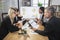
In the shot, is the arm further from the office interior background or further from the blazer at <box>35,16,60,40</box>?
the office interior background

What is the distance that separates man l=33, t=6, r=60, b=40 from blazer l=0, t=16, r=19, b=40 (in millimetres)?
248

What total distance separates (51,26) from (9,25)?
464 millimetres

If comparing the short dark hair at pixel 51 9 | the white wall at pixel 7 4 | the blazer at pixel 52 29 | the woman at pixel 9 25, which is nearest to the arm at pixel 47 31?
the blazer at pixel 52 29

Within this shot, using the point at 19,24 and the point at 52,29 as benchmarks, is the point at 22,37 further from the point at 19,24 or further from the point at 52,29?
the point at 52,29

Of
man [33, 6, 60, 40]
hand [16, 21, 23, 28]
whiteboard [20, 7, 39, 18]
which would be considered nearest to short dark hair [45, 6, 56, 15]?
man [33, 6, 60, 40]

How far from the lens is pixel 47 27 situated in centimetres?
128

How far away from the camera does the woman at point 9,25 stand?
4.09ft

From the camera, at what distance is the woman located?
1.25 meters

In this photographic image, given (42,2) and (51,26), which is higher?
(42,2)

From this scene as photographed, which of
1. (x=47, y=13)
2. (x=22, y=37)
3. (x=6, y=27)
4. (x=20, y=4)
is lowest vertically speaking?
(x=22, y=37)

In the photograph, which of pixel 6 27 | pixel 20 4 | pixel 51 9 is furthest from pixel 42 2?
pixel 6 27

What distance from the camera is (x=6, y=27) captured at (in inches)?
50.0

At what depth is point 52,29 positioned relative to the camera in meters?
1.26

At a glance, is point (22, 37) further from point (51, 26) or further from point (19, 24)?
point (51, 26)
